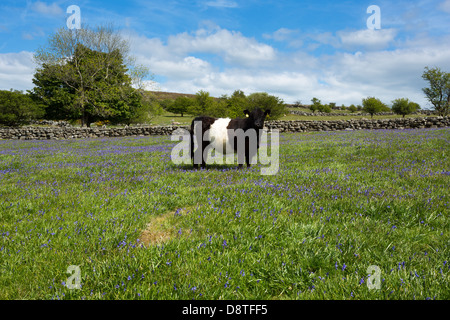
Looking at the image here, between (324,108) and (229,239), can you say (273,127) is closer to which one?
(229,239)

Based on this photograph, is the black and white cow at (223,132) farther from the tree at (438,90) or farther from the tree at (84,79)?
the tree at (438,90)

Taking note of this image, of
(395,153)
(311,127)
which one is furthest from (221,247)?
(311,127)

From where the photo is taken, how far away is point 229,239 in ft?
12.0

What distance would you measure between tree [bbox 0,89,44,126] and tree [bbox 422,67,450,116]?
281ft

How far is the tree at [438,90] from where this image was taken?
55.2m

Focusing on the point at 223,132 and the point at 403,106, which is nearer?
the point at 223,132

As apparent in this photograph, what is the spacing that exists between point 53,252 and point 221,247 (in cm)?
237

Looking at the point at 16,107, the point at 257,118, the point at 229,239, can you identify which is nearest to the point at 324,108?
the point at 16,107

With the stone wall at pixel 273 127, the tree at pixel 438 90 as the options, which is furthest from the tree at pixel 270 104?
the tree at pixel 438 90

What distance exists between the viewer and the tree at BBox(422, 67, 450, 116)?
55250mm

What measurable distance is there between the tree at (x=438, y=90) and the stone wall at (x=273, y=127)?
3720 centimetres

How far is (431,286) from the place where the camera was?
2508mm

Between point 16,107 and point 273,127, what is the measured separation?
48.3m

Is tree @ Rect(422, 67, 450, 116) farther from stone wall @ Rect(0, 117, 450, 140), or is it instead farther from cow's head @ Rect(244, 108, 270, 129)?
cow's head @ Rect(244, 108, 270, 129)
